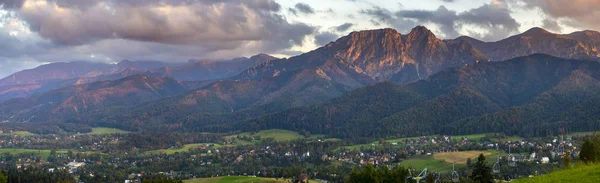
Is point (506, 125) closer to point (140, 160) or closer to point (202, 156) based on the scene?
point (202, 156)

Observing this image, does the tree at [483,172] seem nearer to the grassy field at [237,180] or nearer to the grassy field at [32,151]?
the grassy field at [237,180]

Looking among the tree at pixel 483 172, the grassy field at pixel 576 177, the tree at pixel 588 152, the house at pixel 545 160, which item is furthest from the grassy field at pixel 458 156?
the grassy field at pixel 576 177

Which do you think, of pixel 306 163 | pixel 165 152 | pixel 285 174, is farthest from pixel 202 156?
pixel 285 174

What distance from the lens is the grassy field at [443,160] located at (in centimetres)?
12468

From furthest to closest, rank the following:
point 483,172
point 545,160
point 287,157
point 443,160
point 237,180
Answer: point 287,157 < point 443,160 < point 237,180 < point 545,160 < point 483,172

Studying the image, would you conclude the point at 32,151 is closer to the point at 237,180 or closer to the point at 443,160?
the point at 237,180

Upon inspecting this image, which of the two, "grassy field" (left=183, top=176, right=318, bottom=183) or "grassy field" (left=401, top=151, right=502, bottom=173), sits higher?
"grassy field" (left=401, top=151, right=502, bottom=173)

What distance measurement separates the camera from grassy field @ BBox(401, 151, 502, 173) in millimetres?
124675

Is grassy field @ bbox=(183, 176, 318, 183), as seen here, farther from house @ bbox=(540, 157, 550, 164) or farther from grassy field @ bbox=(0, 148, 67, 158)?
grassy field @ bbox=(0, 148, 67, 158)

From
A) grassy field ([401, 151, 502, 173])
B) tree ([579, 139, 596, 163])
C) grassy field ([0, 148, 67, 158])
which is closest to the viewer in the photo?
tree ([579, 139, 596, 163])

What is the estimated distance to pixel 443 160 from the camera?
440ft

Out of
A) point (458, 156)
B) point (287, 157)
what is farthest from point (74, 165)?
point (458, 156)

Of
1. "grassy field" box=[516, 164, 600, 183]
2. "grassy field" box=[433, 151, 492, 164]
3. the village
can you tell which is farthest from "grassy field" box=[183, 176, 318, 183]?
"grassy field" box=[516, 164, 600, 183]

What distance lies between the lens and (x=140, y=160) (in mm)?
170125
